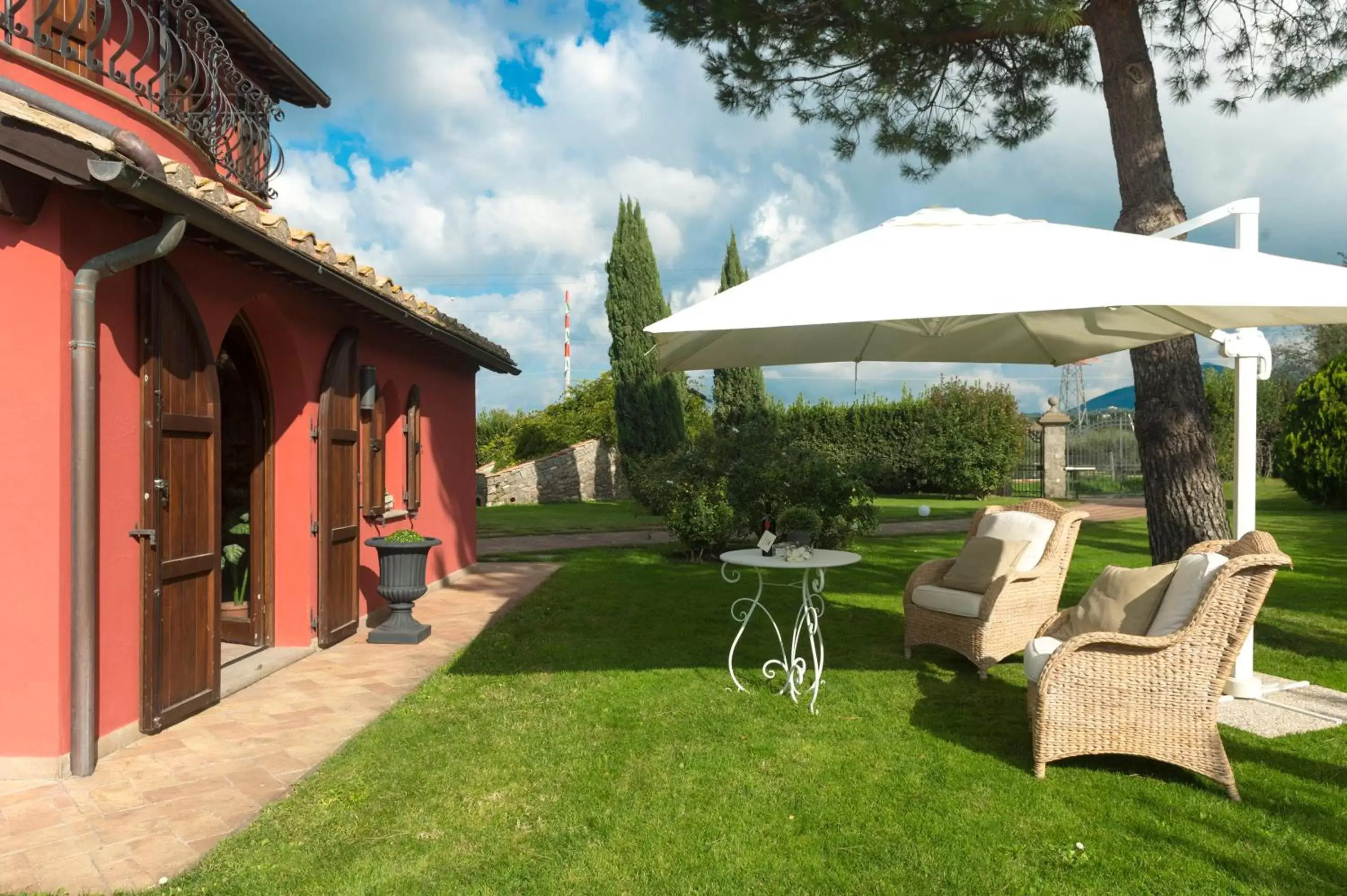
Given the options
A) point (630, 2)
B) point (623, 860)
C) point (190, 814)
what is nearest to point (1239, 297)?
point (623, 860)

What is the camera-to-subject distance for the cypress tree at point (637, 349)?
2166cm

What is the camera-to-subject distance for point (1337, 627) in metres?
7.20

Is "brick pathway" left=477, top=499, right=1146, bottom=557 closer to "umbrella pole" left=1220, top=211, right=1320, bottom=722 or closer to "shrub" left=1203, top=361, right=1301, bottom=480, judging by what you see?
"shrub" left=1203, top=361, right=1301, bottom=480

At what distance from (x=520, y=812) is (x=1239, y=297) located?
3.47 m

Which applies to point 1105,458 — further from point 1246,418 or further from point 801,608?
point 801,608

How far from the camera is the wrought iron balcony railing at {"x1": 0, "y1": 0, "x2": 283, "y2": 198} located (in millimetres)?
5398

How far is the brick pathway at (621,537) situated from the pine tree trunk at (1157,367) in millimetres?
6221

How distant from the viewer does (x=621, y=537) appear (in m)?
15.4

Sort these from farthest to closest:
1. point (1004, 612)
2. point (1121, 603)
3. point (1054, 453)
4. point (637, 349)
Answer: point (1054, 453) < point (637, 349) < point (1004, 612) < point (1121, 603)

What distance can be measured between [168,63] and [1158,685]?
686 centimetres

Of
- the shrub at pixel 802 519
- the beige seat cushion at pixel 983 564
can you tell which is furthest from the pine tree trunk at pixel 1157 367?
the shrub at pixel 802 519

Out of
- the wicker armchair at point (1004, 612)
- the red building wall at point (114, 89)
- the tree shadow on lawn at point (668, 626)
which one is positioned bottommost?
the tree shadow on lawn at point (668, 626)

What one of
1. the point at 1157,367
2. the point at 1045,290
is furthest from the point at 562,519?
the point at 1045,290

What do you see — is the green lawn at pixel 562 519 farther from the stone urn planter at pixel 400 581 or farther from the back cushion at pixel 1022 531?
the back cushion at pixel 1022 531
